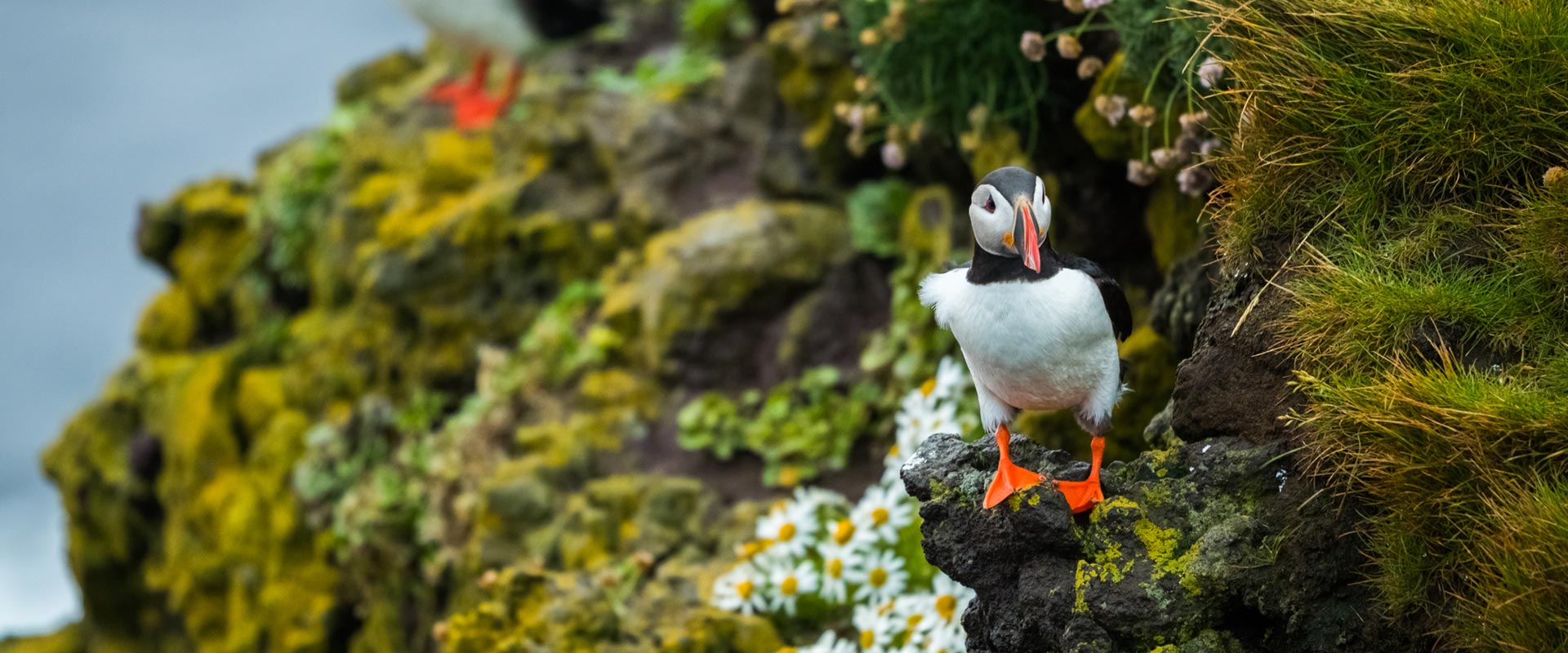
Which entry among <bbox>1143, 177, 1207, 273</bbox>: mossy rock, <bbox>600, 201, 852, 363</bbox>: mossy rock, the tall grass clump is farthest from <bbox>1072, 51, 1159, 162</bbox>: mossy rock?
<bbox>600, 201, 852, 363</bbox>: mossy rock

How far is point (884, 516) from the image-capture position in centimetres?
399

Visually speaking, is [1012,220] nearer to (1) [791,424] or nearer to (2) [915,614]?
(2) [915,614]

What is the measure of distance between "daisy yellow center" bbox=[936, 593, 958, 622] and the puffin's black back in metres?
5.83

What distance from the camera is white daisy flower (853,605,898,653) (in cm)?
374

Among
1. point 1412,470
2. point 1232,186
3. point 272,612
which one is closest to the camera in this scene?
point 1412,470

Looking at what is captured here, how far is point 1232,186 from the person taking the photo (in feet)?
9.19

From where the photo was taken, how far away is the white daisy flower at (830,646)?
3.79 meters

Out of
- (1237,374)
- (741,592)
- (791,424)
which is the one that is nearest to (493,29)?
(791,424)

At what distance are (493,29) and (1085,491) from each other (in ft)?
21.3

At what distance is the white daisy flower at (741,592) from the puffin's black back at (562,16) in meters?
5.14

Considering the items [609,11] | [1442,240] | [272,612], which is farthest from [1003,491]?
[609,11]

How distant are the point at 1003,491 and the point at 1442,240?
3.47ft

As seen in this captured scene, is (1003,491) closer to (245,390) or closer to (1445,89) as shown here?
(1445,89)

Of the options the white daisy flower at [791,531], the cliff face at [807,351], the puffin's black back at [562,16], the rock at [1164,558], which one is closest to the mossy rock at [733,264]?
the cliff face at [807,351]
